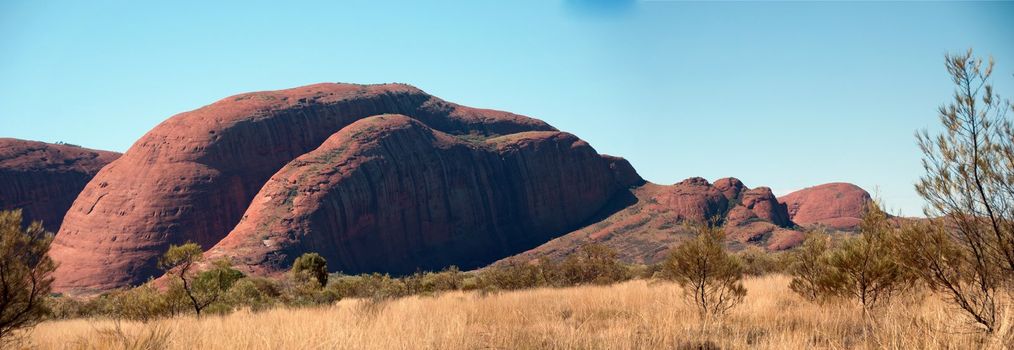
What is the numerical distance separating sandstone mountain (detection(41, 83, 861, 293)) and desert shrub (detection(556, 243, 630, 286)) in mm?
45657

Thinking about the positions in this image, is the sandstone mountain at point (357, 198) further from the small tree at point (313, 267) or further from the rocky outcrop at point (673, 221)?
the small tree at point (313, 267)

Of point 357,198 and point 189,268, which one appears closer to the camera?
point 189,268

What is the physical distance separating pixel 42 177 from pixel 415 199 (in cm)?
5436

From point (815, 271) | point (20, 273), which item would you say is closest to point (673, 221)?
point (815, 271)

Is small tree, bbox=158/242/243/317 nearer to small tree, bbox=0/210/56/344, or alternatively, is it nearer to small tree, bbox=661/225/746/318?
small tree, bbox=0/210/56/344

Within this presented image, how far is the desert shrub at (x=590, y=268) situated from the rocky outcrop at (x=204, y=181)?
54.8m

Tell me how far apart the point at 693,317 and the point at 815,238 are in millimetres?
5591

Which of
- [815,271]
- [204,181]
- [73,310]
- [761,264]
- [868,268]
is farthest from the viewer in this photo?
[204,181]

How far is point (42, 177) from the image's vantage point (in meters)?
95.4

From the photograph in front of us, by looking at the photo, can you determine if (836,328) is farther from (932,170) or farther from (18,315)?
(18,315)

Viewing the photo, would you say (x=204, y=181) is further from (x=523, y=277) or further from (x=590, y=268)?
(x=590, y=268)

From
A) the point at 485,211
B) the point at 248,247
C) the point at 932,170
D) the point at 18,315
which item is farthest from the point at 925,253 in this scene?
Result: the point at 485,211

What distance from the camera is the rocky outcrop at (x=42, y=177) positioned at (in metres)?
90.8

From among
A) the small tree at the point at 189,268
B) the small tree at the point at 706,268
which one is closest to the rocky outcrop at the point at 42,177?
the small tree at the point at 189,268
